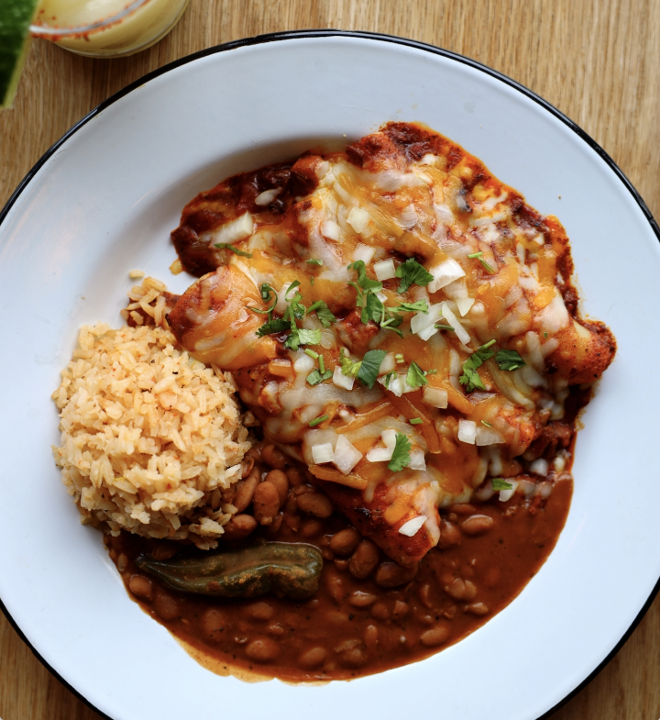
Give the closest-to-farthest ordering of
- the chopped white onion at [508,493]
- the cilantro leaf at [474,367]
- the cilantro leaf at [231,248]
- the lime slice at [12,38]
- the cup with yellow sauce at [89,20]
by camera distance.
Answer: the lime slice at [12,38]
the cup with yellow sauce at [89,20]
the cilantro leaf at [474,367]
the cilantro leaf at [231,248]
the chopped white onion at [508,493]

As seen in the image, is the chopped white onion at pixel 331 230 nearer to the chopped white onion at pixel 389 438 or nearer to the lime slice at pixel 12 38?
the chopped white onion at pixel 389 438

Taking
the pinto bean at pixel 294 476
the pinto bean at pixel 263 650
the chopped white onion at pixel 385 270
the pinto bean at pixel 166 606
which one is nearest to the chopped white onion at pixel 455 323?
the chopped white onion at pixel 385 270

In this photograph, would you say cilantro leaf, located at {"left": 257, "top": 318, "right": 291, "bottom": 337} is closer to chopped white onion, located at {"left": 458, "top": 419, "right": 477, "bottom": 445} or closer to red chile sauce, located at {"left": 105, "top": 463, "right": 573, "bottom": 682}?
red chile sauce, located at {"left": 105, "top": 463, "right": 573, "bottom": 682}

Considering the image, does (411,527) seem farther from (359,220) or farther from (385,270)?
(359,220)

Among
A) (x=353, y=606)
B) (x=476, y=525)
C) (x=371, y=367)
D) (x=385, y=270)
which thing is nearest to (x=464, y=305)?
(x=385, y=270)

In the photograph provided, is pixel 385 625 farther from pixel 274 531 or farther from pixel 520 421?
pixel 520 421

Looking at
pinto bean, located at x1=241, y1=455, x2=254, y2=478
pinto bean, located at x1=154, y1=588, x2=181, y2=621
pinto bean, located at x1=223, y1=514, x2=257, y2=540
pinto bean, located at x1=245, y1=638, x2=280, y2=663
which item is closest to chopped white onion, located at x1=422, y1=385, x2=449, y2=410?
pinto bean, located at x1=241, y1=455, x2=254, y2=478
